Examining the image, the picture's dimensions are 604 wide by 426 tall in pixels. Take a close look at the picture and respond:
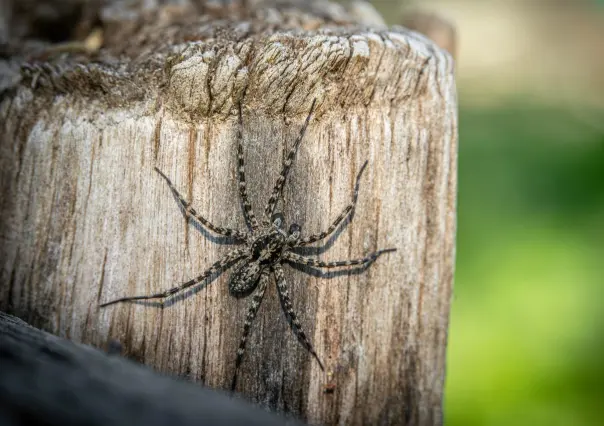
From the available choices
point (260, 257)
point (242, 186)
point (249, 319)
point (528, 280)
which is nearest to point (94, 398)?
point (249, 319)

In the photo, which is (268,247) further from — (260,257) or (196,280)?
(196,280)

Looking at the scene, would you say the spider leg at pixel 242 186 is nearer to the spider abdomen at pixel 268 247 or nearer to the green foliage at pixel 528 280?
the spider abdomen at pixel 268 247

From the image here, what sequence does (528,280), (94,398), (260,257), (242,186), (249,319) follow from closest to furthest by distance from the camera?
(94,398) → (249,319) → (242,186) → (260,257) → (528,280)

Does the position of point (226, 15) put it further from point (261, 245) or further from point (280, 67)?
point (261, 245)

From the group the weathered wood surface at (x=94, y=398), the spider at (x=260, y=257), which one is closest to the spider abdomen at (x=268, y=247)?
the spider at (x=260, y=257)

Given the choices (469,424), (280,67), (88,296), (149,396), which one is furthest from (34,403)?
(469,424)

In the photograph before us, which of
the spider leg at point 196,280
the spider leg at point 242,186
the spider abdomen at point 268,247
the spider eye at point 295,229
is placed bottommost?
the spider leg at point 196,280

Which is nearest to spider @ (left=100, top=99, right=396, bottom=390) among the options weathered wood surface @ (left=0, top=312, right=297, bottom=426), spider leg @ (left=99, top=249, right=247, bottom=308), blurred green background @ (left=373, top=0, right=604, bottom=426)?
spider leg @ (left=99, top=249, right=247, bottom=308)
